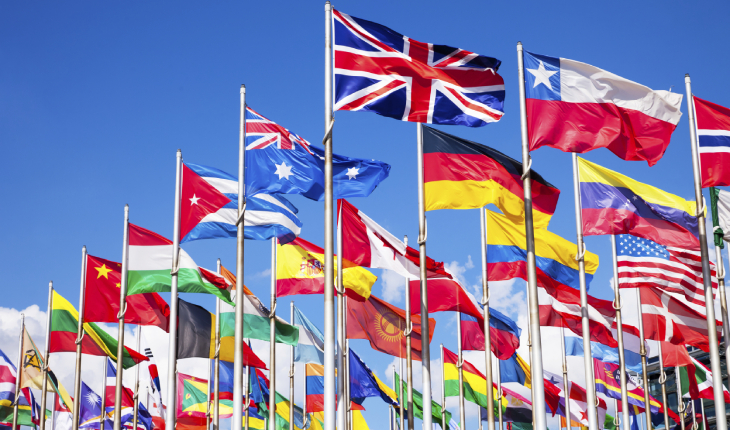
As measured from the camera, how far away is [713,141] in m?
23.1

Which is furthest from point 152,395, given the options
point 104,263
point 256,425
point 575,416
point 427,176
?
point 427,176

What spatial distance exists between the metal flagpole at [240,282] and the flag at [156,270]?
222 inches

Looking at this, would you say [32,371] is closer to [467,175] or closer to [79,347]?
[79,347]

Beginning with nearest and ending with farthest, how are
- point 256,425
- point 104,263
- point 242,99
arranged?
point 242,99 < point 104,263 < point 256,425

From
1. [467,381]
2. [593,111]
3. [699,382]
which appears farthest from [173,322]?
[699,382]

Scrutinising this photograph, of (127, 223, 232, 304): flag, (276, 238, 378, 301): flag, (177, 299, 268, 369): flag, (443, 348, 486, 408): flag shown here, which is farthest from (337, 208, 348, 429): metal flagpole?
(443, 348, 486, 408): flag

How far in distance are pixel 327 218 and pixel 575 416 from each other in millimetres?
31902

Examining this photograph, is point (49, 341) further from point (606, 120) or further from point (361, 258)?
point (606, 120)

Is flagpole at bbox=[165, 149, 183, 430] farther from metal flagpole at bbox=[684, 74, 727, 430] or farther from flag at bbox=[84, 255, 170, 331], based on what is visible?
metal flagpole at bbox=[684, 74, 727, 430]

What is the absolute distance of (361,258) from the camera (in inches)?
928

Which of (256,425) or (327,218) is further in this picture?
(256,425)

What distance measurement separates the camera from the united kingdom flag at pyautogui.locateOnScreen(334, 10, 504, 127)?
19125 mm

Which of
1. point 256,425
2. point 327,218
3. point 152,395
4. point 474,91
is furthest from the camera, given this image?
point 256,425

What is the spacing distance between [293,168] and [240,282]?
148 inches
